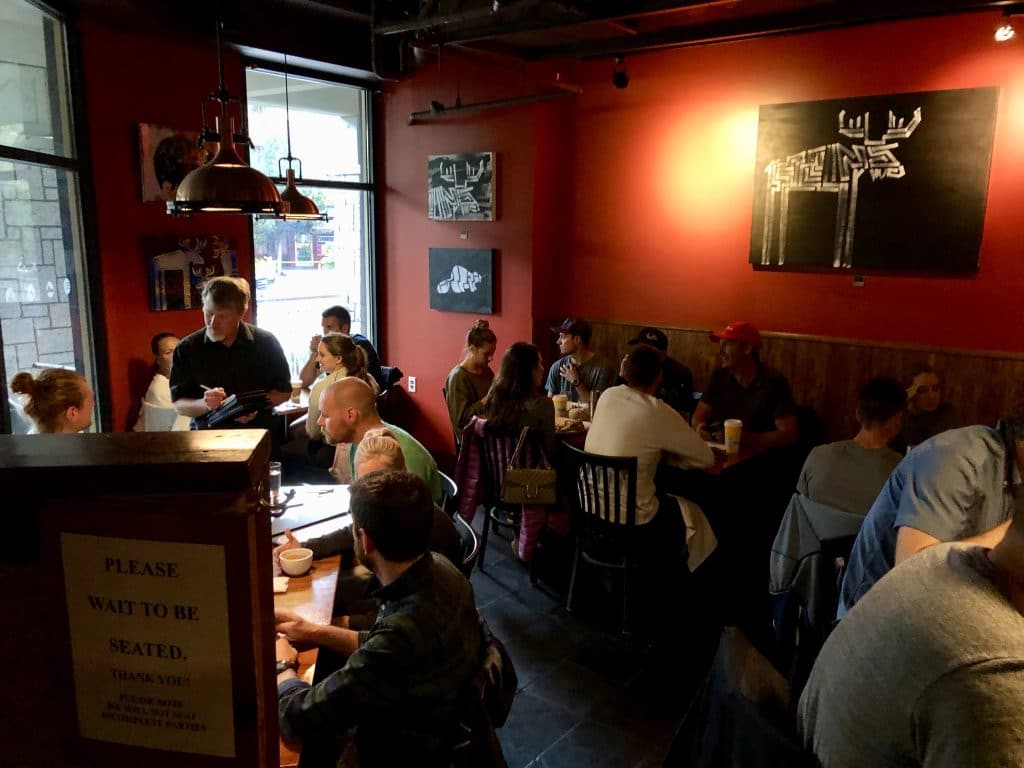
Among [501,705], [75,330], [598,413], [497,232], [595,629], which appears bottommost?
[595,629]

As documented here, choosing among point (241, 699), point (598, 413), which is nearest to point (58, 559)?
point (241, 699)

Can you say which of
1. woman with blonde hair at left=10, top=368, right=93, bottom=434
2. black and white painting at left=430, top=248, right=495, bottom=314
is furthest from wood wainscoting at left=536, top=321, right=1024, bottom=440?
woman with blonde hair at left=10, top=368, right=93, bottom=434

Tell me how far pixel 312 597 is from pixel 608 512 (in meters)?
1.77

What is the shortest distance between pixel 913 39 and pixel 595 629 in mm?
3821

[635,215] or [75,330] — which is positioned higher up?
[635,215]

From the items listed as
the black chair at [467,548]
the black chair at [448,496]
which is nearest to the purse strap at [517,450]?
the black chair at [448,496]

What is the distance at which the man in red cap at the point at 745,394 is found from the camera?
4.41m

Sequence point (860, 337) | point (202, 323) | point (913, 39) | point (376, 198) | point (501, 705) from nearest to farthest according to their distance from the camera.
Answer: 1. point (501, 705)
2. point (913, 39)
3. point (860, 337)
4. point (202, 323)
5. point (376, 198)

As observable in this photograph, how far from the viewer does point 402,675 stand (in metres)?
1.62

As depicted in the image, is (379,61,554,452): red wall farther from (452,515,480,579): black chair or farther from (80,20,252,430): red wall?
(452,515,480,579): black chair

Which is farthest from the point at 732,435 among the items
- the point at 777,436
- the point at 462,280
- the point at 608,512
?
the point at 462,280

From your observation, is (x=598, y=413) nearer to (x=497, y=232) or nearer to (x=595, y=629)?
(x=595, y=629)

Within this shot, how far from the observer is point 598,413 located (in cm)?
380

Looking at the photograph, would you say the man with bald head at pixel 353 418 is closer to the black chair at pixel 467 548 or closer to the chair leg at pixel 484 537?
the black chair at pixel 467 548
